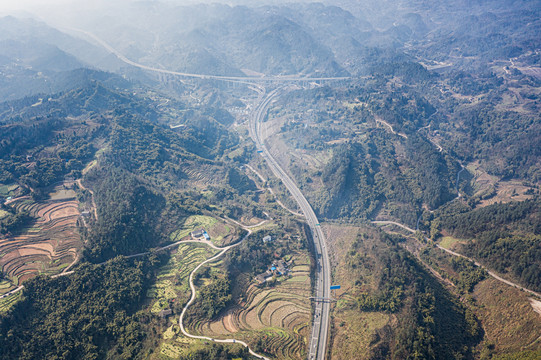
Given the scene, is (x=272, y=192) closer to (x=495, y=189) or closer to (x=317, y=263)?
(x=317, y=263)

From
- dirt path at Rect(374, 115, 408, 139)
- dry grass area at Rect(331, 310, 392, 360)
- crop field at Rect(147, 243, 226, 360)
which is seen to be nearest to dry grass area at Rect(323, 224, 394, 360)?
dry grass area at Rect(331, 310, 392, 360)

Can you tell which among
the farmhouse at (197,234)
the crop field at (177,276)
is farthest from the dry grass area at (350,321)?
the farmhouse at (197,234)

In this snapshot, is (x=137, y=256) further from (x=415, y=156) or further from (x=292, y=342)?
(x=415, y=156)

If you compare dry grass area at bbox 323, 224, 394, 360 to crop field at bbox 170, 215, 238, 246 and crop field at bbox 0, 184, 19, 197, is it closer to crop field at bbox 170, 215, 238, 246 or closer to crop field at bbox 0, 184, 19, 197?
crop field at bbox 170, 215, 238, 246

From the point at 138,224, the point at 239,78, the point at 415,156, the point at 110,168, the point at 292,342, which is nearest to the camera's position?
the point at 292,342

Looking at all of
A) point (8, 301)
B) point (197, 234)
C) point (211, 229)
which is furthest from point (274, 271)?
point (8, 301)

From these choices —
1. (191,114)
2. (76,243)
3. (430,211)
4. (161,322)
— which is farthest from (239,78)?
(161,322)
